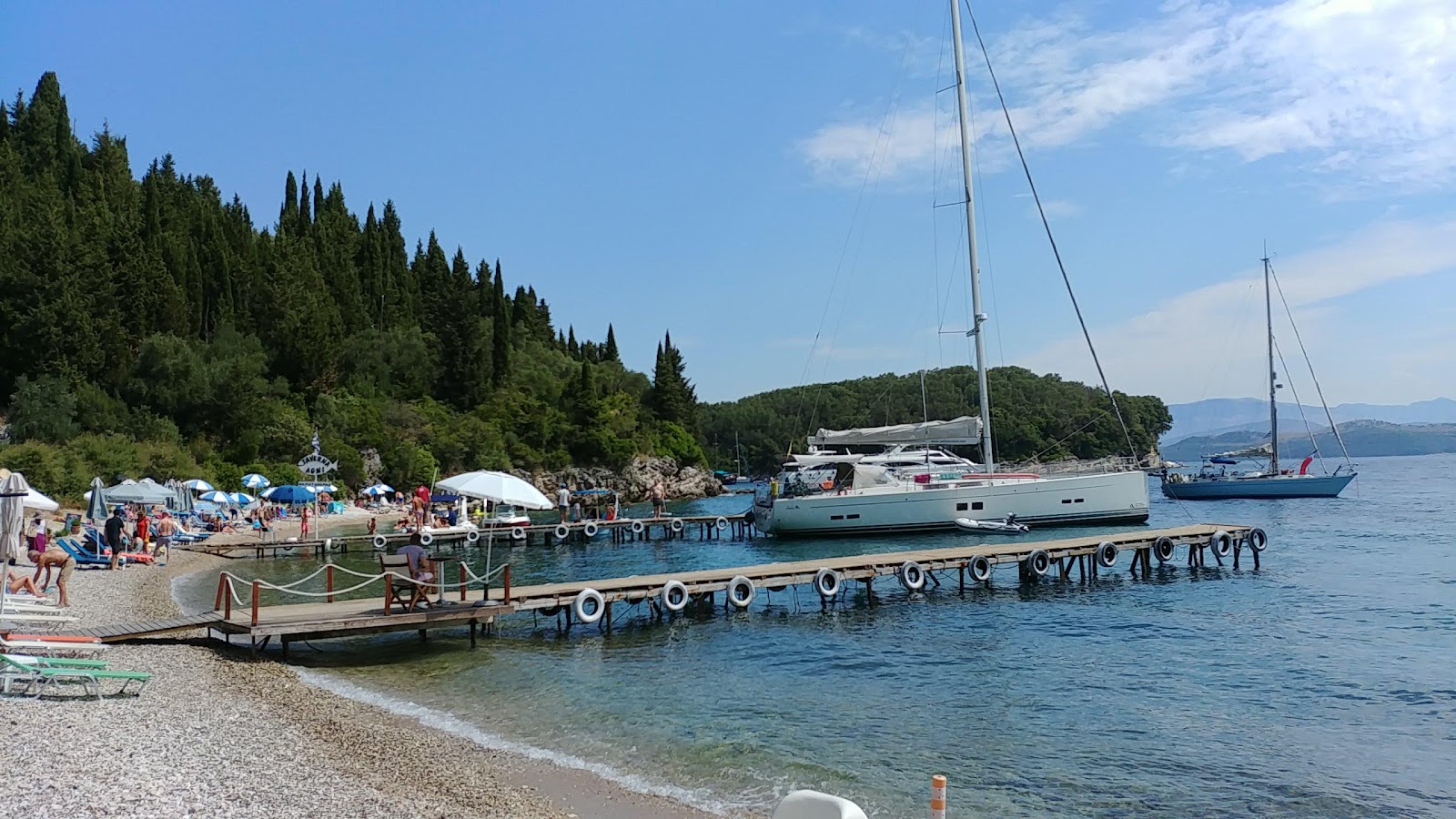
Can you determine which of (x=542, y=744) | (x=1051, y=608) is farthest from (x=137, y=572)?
(x=1051, y=608)

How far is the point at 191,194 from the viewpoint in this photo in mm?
90812

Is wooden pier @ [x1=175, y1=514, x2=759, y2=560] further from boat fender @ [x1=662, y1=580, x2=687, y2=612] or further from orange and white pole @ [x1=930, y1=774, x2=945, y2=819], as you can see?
orange and white pole @ [x1=930, y1=774, x2=945, y2=819]

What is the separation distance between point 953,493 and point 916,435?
7566 millimetres

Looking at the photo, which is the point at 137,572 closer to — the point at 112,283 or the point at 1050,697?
the point at 1050,697

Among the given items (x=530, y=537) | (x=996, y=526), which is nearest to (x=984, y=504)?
(x=996, y=526)

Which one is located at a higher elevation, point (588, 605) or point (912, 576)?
point (588, 605)

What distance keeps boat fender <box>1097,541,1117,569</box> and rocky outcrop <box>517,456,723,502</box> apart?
66.3 meters

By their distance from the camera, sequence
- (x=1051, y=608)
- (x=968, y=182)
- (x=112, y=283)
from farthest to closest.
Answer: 1. (x=112, y=283)
2. (x=968, y=182)
3. (x=1051, y=608)

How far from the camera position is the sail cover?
46.9 metres

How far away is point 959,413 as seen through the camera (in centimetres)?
10575

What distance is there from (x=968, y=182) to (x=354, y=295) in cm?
6986

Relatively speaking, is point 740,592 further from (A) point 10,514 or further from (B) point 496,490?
(A) point 10,514

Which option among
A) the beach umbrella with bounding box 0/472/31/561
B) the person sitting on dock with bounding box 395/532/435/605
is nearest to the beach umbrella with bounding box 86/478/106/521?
the person sitting on dock with bounding box 395/532/435/605

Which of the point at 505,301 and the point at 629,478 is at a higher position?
the point at 505,301
